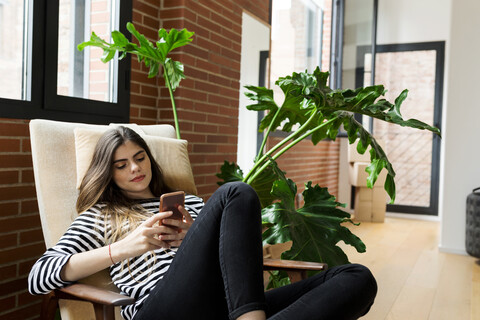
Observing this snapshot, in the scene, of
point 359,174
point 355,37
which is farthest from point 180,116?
point 355,37

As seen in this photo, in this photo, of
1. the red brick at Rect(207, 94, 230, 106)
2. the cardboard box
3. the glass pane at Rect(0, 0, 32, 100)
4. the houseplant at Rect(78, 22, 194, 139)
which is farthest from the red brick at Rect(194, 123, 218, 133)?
the cardboard box

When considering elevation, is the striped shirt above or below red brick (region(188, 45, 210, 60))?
below

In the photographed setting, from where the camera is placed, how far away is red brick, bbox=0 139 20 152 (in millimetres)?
1863

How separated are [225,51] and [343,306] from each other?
2.24m

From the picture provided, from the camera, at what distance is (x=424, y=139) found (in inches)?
230

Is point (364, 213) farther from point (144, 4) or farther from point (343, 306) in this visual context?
point (343, 306)

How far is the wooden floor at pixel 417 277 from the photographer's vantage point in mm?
2632

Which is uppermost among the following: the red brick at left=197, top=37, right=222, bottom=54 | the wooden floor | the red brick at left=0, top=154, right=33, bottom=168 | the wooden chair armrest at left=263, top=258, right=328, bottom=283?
the red brick at left=197, top=37, right=222, bottom=54

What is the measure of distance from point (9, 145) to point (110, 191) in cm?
56

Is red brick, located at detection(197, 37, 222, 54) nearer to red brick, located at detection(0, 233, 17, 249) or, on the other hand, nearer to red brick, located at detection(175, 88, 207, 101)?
red brick, located at detection(175, 88, 207, 101)

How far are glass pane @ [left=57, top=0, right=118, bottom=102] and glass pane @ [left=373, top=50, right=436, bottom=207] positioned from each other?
4.20m

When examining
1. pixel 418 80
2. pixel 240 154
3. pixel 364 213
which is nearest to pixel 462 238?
Result: pixel 364 213

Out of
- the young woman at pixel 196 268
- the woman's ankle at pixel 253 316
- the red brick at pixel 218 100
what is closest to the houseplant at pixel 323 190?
the young woman at pixel 196 268

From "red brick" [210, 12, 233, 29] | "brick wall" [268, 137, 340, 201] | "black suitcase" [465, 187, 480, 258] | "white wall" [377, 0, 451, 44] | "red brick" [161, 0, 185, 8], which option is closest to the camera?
"red brick" [161, 0, 185, 8]
